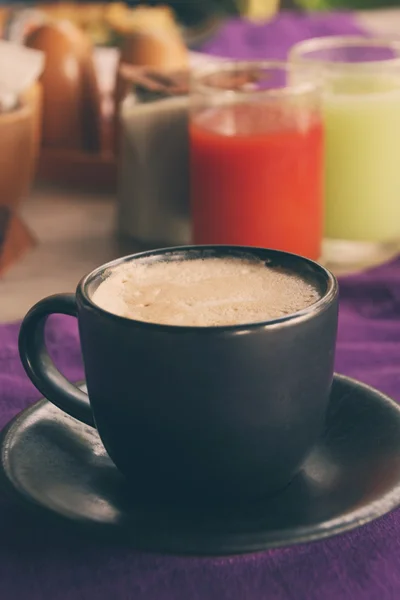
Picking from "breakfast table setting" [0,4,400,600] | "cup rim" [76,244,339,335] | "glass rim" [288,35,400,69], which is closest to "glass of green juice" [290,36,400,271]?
"glass rim" [288,35,400,69]

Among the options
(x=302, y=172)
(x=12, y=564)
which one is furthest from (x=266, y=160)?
(x=12, y=564)

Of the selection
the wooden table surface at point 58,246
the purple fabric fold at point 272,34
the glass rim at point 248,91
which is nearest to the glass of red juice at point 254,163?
the glass rim at point 248,91

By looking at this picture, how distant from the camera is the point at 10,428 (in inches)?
21.0

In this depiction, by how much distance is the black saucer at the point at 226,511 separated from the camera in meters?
0.43

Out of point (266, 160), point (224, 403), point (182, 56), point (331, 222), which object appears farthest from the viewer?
point (182, 56)

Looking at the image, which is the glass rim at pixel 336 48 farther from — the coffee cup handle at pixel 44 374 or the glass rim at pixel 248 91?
the coffee cup handle at pixel 44 374

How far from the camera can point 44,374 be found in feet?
1.77

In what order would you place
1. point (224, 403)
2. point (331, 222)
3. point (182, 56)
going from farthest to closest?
point (182, 56) < point (331, 222) < point (224, 403)

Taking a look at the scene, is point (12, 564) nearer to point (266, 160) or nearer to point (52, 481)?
point (52, 481)

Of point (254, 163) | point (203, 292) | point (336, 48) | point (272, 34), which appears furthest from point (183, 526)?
point (272, 34)

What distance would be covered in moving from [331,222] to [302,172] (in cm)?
11

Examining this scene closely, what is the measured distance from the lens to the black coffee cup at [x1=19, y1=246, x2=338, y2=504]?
450mm

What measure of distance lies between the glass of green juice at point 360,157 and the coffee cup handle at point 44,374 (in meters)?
0.52

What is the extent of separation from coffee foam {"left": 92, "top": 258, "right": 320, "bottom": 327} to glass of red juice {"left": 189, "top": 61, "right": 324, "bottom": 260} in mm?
389
